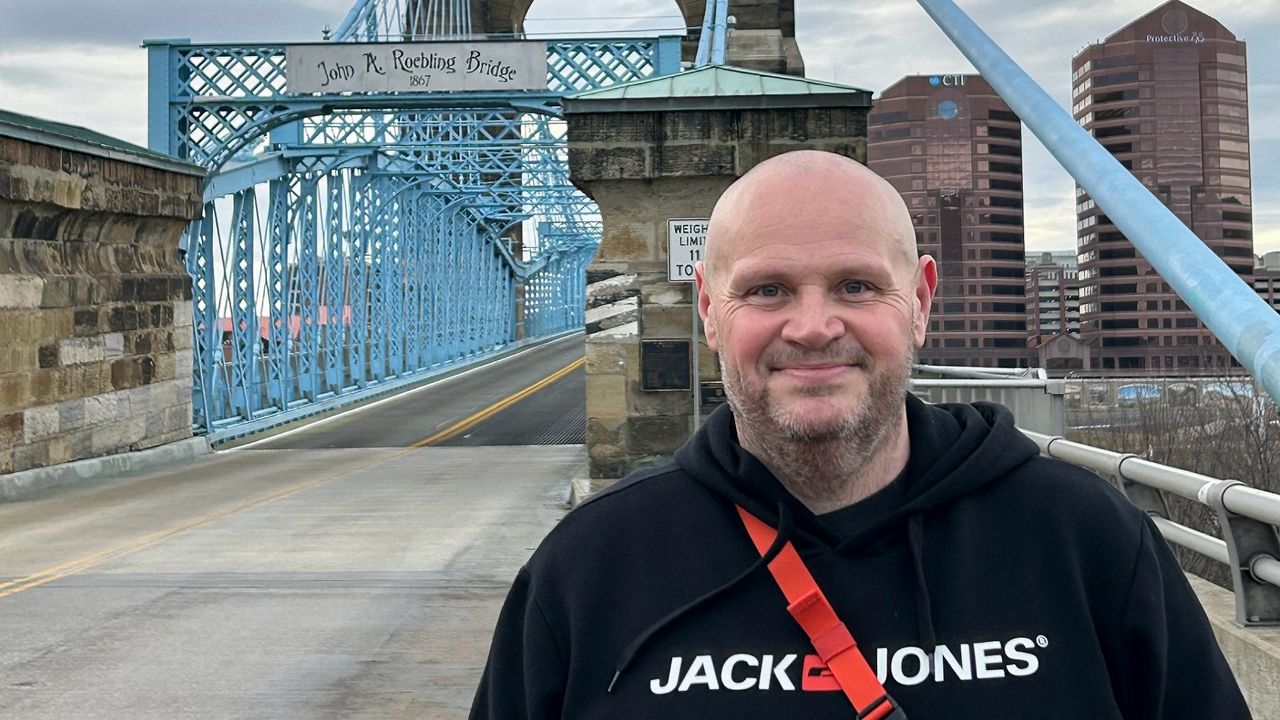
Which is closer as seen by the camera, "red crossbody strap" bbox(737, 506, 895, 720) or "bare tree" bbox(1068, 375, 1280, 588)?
"red crossbody strap" bbox(737, 506, 895, 720)

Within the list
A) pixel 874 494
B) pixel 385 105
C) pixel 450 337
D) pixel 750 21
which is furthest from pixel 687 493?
pixel 450 337

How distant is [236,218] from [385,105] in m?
3.53

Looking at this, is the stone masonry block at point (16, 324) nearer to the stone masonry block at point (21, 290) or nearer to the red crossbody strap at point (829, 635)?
the stone masonry block at point (21, 290)

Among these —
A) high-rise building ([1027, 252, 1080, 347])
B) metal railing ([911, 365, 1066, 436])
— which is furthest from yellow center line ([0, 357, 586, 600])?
high-rise building ([1027, 252, 1080, 347])

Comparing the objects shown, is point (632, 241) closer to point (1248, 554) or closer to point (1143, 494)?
point (1143, 494)

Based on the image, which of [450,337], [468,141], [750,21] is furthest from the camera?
[450,337]

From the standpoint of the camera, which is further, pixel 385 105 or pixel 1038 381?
pixel 385 105

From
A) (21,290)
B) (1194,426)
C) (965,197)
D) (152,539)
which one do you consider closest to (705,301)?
(152,539)

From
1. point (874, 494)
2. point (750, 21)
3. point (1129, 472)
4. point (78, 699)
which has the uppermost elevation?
point (750, 21)

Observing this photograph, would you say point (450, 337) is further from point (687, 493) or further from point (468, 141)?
point (687, 493)

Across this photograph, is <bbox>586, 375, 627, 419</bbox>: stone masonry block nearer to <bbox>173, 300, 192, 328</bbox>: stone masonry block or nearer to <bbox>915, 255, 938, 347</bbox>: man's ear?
<bbox>173, 300, 192, 328</bbox>: stone masonry block

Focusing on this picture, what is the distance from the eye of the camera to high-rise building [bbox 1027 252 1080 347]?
13975 cm

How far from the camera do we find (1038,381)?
7844mm

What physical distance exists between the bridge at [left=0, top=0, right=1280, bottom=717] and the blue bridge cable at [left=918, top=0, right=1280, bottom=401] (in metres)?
0.01
